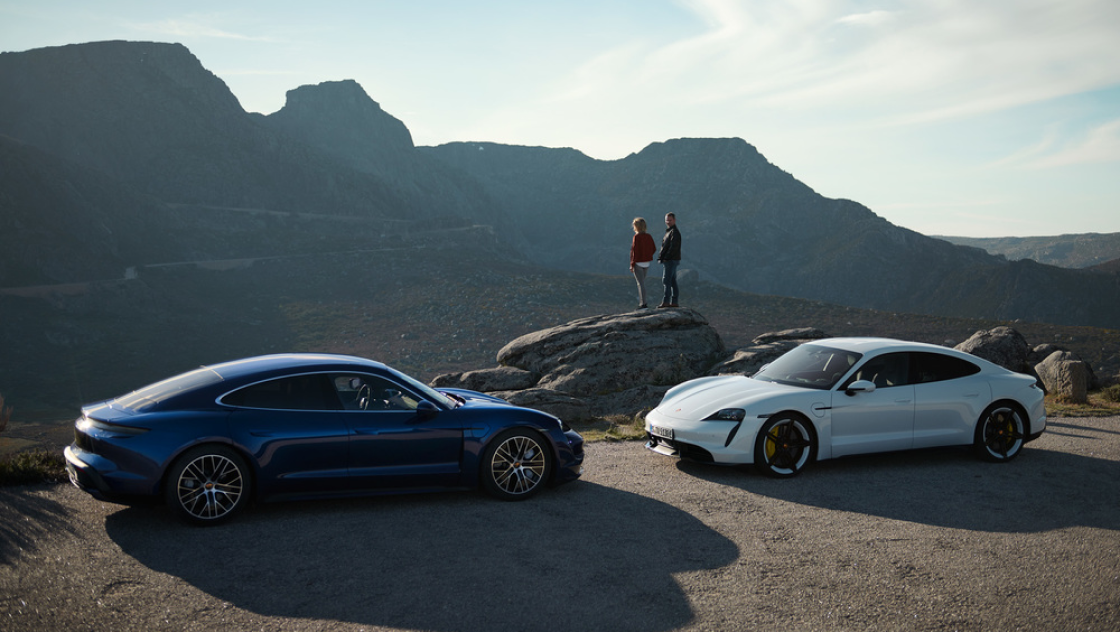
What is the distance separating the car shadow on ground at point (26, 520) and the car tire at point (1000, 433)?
9145 mm

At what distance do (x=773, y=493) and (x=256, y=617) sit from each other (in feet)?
16.3

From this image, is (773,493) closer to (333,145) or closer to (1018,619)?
(1018,619)

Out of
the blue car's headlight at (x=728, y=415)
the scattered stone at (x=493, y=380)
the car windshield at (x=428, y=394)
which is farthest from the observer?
the scattered stone at (x=493, y=380)

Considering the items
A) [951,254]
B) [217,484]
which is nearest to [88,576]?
[217,484]

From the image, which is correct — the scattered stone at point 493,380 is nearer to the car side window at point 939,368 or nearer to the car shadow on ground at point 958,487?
the car shadow on ground at point 958,487

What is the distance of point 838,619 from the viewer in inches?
189

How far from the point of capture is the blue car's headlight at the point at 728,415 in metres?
8.28

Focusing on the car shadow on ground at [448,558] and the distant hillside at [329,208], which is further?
the distant hillside at [329,208]

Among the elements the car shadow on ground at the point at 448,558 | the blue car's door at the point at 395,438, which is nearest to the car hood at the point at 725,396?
the car shadow on ground at the point at 448,558

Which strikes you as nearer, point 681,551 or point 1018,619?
point 1018,619

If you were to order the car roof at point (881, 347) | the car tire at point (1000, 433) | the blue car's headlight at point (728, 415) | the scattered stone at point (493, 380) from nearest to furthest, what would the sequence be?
the blue car's headlight at point (728, 415) < the car roof at point (881, 347) < the car tire at point (1000, 433) < the scattered stone at point (493, 380)

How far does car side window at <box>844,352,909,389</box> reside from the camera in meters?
Result: 8.80

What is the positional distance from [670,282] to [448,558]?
12505 millimetres

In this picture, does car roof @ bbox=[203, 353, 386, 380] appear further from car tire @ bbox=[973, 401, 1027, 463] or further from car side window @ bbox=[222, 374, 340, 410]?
car tire @ bbox=[973, 401, 1027, 463]
